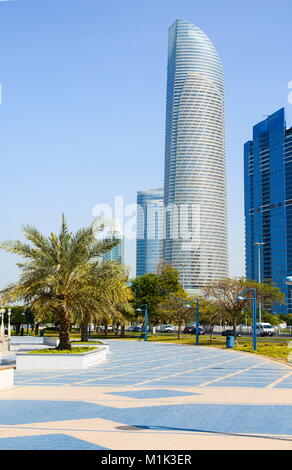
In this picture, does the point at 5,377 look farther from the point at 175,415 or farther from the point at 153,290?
the point at 153,290

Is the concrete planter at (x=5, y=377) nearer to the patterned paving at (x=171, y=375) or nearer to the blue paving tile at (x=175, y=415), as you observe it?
the patterned paving at (x=171, y=375)

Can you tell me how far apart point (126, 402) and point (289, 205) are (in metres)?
193

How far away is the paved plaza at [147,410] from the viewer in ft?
31.7

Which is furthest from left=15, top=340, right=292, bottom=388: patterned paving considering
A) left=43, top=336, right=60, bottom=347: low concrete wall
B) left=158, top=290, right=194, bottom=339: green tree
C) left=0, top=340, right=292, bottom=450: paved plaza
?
left=158, top=290, right=194, bottom=339: green tree

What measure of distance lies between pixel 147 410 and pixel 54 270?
13548mm

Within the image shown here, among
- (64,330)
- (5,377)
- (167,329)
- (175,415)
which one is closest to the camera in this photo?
(175,415)

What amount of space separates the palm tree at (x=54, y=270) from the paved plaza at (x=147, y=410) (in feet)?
13.1

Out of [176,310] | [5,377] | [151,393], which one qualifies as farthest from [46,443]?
[176,310]

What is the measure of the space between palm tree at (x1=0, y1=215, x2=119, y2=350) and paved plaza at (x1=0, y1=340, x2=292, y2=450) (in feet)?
13.1

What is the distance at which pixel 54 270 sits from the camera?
25688 millimetres

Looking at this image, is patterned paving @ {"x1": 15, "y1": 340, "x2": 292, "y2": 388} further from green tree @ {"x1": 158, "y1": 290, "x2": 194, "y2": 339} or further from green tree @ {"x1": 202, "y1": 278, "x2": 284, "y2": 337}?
green tree @ {"x1": 158, "y1": 290, "x2": 194, "y2": 339}

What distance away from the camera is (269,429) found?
10727mm
